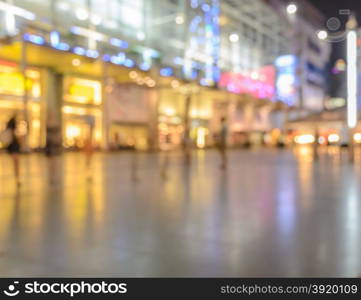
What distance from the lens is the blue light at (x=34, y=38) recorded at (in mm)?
25358

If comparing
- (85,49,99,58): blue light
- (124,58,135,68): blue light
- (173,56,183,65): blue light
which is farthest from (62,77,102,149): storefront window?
(173,56,183,65): blue light

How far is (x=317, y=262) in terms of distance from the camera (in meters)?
3.09

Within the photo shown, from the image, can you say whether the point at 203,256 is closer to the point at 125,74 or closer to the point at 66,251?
the point at 66,251

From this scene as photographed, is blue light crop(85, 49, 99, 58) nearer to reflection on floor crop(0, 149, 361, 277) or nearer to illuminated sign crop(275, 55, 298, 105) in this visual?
reflection on floor crop(0, 149, 361, 277)

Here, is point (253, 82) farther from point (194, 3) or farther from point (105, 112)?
point (105, 112)

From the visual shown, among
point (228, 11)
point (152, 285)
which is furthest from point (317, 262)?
point (228, 11)

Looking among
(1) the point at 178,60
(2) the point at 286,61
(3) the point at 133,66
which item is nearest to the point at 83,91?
(3) the point at 133,66

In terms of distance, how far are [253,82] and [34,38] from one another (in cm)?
3559

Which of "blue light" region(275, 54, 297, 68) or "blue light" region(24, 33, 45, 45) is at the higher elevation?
"blue light" region(275, 54, 297, 68)

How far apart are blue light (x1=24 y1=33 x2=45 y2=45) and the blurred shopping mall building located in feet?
0.29

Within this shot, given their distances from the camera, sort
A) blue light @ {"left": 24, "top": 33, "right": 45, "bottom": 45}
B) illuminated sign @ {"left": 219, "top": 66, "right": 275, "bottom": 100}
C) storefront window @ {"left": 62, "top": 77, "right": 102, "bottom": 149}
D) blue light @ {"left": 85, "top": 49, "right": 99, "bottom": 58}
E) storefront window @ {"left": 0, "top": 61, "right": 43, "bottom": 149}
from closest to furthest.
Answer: blue light @ {"left": 24, "top": 33, "right": 45, "bottom": 45} < storefront window @ {"left": 0, "top": 61, "right": 43, "bottom": 149} < blue light @ {"left": 85, "top": 49, "right": 99, "bottom": 58} < storefront window @ {"left": 62, "top": 77, "right": 102, "bottom": 149} < illuminated sign @ {"left": 219, "top": 66, "right": 275, "bottom": 100}

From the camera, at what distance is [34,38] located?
85.8ft

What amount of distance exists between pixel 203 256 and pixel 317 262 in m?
0.88

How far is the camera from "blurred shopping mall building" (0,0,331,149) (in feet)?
93.6
